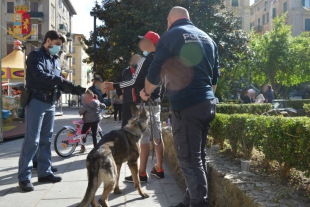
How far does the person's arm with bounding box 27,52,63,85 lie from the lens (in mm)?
4434

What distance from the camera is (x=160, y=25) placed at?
15.2m

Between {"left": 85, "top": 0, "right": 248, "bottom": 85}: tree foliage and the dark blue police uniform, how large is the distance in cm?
1054

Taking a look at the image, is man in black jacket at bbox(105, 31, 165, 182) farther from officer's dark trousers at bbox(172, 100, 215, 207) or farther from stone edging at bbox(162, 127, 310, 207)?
officer's dark trousers at bbox(172, 100, 215, 207)

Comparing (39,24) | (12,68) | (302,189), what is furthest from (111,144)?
(39,24)

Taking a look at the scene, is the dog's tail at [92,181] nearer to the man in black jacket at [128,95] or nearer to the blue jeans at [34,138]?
the blue jeans at [34,138]

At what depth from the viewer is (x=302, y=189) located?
2.85m

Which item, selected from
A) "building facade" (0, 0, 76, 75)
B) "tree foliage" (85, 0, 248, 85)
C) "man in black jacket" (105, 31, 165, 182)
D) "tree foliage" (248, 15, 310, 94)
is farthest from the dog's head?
"building facade" (0, 0, 76, 75)

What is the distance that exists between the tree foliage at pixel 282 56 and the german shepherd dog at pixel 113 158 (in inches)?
1080

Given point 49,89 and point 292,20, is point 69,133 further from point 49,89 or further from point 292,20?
point 292,20

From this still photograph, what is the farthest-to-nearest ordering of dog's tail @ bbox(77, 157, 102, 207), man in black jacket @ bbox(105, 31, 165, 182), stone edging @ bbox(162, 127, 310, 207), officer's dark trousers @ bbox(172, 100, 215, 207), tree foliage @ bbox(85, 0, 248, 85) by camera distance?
tree foliage @ bbox(85, 0, 248, 85)
man in black jacket @ bbox(105, 31, 165, 182)
dog's tail @ bbox(77, 157, 102, 207)
officer's dark trousers @ bbox(172, 100, 215, 207)
stone edging @ bbox(162, 127, 310, 207)

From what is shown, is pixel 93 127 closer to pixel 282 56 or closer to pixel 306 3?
pixel 282 56

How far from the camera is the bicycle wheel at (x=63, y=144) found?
692 centimetres

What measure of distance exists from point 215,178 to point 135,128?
144 centimetres

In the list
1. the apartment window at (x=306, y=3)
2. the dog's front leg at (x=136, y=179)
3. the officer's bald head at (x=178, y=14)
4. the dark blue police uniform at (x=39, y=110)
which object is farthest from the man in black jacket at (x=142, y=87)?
the apartment window at (x=306, y=3)
